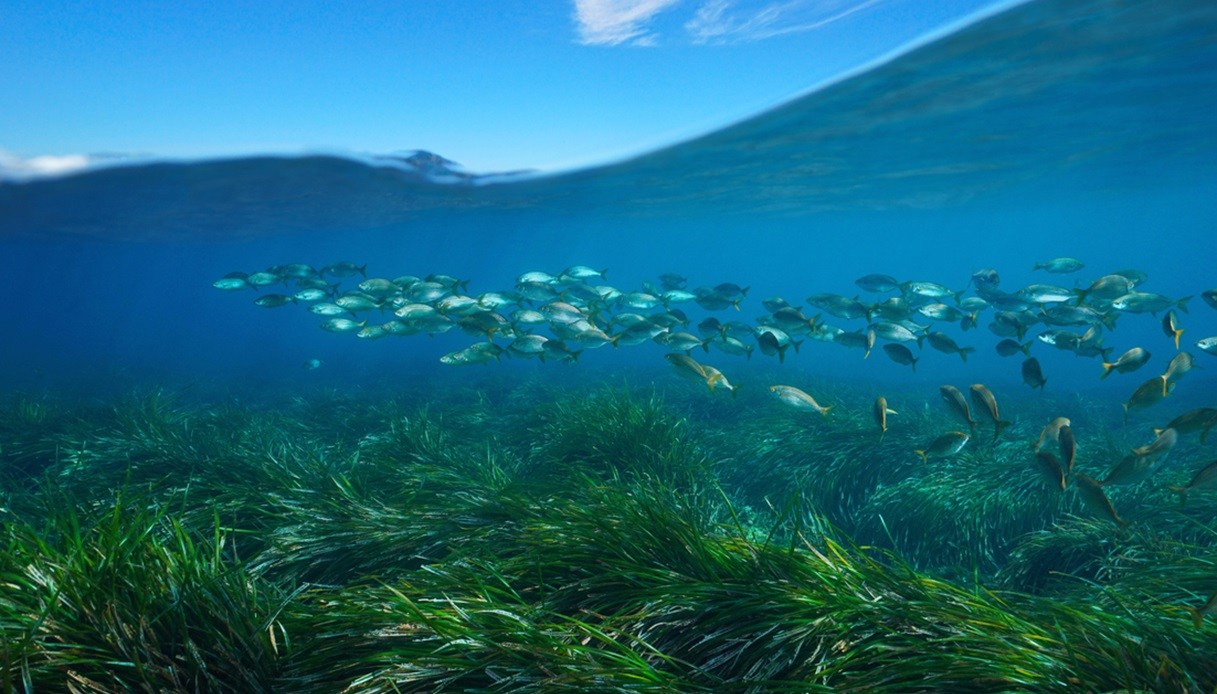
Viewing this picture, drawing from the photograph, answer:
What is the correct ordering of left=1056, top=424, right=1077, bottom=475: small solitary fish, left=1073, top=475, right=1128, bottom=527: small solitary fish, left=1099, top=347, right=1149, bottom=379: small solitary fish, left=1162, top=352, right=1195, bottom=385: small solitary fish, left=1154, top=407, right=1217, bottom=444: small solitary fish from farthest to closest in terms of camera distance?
left=1099, top=347, right=1149, bottom=379: small solitary fish, left=1162, top=352, right=1195, bottom=385: small solitary fish, left=1056, top=424, right=1077, bottom=475: small solitary fish, left=1154, top=407, right=1217, bottom=444: small solitary fish, left=1073, top=475, right=1128, bottom=527: small solitary fish

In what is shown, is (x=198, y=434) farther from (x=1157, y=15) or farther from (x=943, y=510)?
(x=1157, y=15)

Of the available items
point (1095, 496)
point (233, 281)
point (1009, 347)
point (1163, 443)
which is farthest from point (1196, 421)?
point (233, 281)

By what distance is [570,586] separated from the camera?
316 cm

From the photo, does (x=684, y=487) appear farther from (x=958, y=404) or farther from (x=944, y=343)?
(x=944, y=343)

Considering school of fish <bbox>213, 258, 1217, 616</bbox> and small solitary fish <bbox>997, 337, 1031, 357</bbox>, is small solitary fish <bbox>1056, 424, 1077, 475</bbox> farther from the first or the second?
small solitary fish <bbox>997, 337, 1031, 357</bbox>

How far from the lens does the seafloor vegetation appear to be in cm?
241

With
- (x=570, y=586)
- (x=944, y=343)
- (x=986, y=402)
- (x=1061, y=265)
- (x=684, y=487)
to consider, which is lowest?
(x=684, y=487)

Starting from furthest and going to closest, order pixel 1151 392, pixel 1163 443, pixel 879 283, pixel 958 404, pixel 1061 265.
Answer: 1. pixel 879 283
2. pixel 1061 265
3. pixel 958 404
4. pixel 1151 392
5. pixel 1163 443

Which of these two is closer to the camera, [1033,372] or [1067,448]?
[1067,448]

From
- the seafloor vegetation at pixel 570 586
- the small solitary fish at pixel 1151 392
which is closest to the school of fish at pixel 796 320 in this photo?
the small solitary fish at pixel 1151 392

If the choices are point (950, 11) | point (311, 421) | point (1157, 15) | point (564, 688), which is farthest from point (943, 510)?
point (1157, 15)

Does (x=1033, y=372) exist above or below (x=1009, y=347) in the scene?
above

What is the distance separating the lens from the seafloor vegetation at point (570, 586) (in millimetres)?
2414

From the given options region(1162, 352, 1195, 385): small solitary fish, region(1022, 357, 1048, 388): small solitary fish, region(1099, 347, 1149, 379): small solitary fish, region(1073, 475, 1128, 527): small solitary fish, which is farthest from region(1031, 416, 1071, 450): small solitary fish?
region(1162, 352, 1195, 385): small solitary fish
